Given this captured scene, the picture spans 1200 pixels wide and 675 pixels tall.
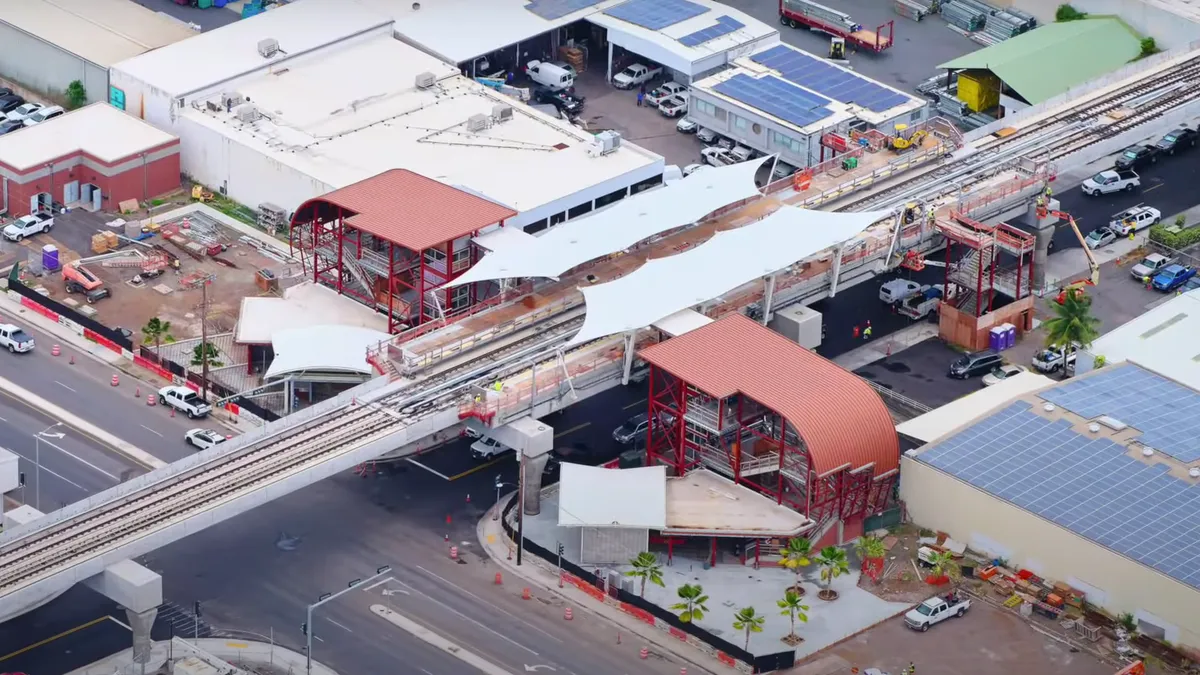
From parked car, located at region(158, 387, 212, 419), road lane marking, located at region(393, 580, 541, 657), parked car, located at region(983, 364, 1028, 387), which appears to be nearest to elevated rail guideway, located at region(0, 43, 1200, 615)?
road lane marking, located at region(393, 580, 541, 657)

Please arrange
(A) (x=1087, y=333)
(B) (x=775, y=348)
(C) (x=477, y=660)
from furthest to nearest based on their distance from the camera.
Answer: (A) (x=1087, y=333)
(B) (x=775, y=348)
(C) (x=477, y=660)

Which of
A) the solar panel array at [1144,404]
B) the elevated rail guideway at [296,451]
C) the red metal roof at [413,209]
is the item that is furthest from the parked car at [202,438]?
the solar panel array at [1144,404]

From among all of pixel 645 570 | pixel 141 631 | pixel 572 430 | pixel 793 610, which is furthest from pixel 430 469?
pixel 141 631

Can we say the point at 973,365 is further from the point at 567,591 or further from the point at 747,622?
the point at 567,591

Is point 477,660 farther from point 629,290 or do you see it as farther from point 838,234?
point 838,234

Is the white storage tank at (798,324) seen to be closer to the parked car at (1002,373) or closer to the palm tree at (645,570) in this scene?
the parked car at (1002,373)

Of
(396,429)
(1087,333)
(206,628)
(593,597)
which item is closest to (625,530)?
(593,597)
